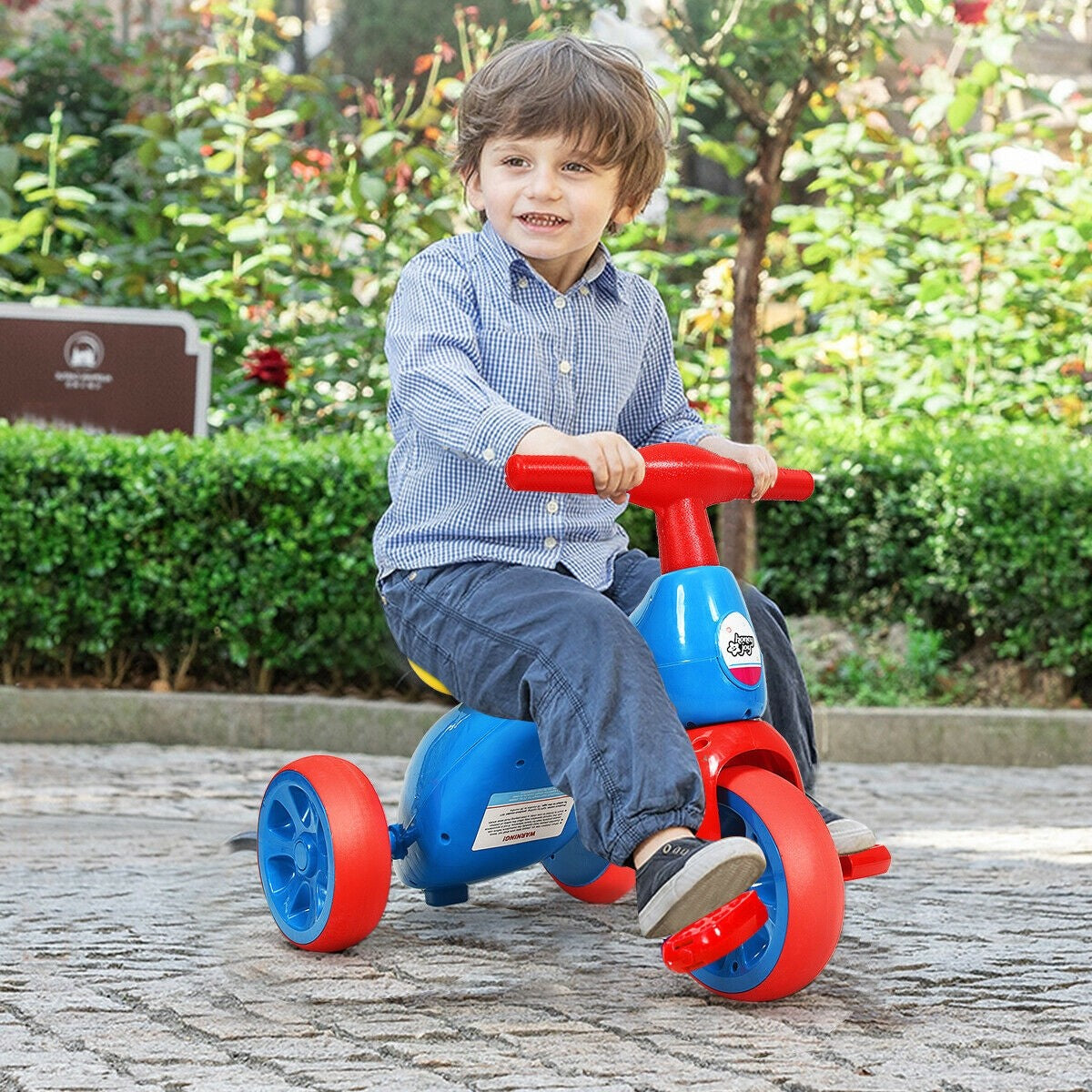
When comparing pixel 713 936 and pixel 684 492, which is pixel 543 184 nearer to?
pixel 684 492

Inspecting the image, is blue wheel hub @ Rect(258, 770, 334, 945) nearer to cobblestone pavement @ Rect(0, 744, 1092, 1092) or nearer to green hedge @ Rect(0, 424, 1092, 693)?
cobblestone pavement @ Rect(0, 744, 1092, 1092)

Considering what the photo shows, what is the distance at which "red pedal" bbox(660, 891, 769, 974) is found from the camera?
2.17 m

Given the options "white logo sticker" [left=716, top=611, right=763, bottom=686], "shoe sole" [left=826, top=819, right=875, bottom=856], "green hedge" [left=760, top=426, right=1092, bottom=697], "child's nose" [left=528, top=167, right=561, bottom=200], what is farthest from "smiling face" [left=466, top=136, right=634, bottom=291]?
"green hedge" [left=760, top=426, right=1092, bottom=697]

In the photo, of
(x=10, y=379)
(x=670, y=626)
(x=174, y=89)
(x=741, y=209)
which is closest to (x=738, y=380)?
(x=741, y=209)

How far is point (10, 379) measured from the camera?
6.32m

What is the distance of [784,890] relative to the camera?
7.38 feet

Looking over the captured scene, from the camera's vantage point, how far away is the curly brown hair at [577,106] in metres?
2.51

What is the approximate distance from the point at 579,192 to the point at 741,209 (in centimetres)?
325

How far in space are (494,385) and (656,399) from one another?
0.40m

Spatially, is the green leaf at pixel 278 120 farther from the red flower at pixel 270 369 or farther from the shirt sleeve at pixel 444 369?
the shirt sleeve at pixel 444 369

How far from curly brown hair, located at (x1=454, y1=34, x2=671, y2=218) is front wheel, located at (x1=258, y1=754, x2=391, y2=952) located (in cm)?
106

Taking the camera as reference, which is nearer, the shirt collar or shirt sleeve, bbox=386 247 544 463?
shirt sleeve, bbox=386 247 544 463

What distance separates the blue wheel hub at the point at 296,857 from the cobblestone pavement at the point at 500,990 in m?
0.06

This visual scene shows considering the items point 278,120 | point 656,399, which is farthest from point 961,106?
point 656,399
